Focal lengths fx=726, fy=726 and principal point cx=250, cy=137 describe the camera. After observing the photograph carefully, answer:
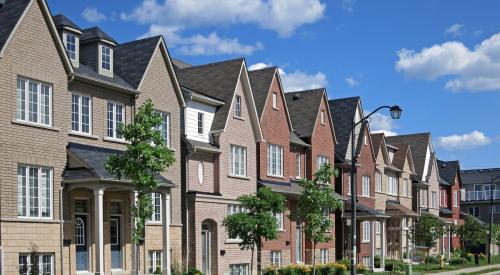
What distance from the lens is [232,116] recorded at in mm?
36969

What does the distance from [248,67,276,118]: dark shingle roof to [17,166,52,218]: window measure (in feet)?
53.5

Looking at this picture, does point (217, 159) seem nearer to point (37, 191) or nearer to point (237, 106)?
point (237, 106)

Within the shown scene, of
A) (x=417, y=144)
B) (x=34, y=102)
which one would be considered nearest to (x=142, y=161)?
(x=34, y=102)

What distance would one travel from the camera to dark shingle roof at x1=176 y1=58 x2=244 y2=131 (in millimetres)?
36531

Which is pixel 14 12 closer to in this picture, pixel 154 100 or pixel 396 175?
pixel 154 100

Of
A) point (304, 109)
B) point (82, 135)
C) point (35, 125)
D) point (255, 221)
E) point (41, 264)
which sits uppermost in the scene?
point (304, 109)

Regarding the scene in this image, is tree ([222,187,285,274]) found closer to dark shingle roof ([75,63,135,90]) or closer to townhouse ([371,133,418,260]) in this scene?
dark shingle roof ([75,63,135,90])

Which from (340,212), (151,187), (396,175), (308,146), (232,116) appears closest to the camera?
(151,187)

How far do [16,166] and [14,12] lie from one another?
5398 mm

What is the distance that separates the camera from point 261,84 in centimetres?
4131

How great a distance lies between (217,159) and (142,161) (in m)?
12.3

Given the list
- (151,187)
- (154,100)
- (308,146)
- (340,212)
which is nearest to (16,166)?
(151,187)

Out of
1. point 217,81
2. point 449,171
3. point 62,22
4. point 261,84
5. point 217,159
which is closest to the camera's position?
point 62,22

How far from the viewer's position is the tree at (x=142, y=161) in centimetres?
2344
